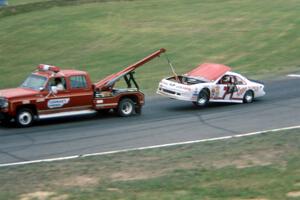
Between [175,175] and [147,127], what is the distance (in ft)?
27.9

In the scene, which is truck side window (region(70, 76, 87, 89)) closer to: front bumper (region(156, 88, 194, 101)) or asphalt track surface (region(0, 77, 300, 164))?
asphalt track surface (region(0, 77, 300, 164))

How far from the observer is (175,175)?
40.0ft

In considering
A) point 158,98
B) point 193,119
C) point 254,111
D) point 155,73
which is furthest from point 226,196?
point 155,73

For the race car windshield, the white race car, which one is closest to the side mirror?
the white race car

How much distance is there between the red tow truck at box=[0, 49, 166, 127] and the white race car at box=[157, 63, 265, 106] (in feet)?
4.89

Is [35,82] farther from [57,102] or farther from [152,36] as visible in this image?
[152,36]

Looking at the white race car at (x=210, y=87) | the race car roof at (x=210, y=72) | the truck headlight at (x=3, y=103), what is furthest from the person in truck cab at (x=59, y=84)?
the race car roof at (x=210, y=72)

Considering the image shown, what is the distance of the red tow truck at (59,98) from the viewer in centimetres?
2078

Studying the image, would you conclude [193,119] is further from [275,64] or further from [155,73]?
[275,64]

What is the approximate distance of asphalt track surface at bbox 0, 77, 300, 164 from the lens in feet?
58.2

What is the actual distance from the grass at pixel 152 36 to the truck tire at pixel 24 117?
9.13 metres

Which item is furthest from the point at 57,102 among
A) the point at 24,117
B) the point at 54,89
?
the point at 24,117

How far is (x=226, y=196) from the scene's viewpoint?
1041 cm

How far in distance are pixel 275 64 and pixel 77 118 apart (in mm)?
16871
